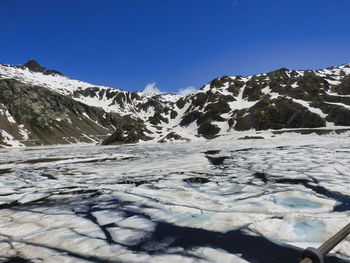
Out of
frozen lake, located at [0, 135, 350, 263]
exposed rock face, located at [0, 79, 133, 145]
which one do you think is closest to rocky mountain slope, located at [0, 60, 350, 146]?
exposed rock face, located at [0, 79, 133, 145]

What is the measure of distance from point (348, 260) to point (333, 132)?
250 feet

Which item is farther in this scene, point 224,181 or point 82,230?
point 224,181

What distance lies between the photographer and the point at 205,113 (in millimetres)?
116312

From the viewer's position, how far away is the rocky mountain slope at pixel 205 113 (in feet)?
290

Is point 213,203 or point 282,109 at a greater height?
point 282,109

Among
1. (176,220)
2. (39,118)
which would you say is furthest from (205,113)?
(176,220)

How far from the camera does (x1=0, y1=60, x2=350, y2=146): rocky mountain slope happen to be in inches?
3482

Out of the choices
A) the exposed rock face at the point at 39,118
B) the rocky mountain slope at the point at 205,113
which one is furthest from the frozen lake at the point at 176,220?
the exposed rock face at the point at 39,118

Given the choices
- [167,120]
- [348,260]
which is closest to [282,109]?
[167,120]

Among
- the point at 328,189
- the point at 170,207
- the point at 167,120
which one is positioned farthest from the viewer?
the point at 167,120

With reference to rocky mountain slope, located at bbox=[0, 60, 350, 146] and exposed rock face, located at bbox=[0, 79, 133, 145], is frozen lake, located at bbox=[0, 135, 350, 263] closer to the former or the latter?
rocky mountain slope, located at bbox=[0, 60, 350, 146]

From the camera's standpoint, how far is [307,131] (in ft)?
243

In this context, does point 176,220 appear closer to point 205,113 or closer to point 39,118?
point 205,113

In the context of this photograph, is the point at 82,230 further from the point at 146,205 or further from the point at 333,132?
the point at 333,132
